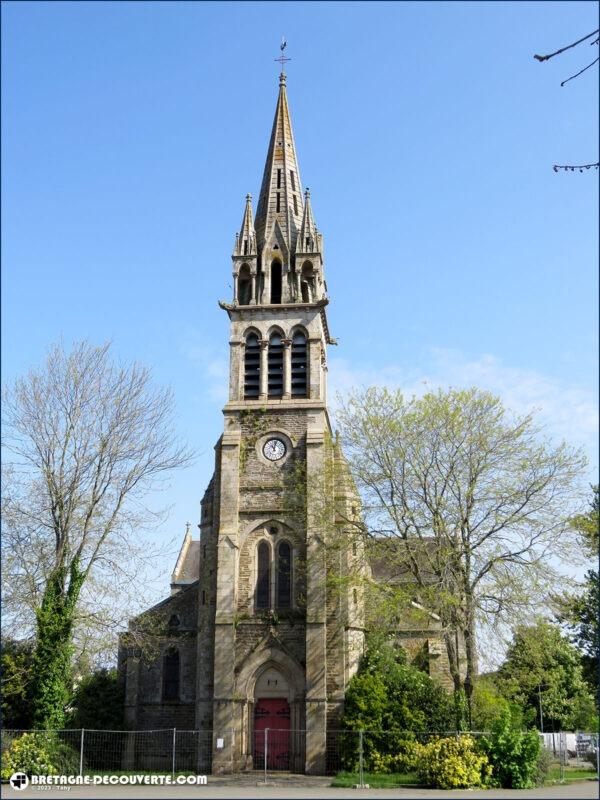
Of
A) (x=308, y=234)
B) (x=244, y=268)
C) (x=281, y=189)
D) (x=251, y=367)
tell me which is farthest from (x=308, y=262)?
(x=251, y=367)

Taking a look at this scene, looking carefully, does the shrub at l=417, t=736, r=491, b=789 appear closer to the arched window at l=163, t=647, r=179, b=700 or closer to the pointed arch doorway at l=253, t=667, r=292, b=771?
the pointed arch doorway at l=253, t=667, r=292, b=771

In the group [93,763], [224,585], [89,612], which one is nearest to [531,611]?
[224,585]

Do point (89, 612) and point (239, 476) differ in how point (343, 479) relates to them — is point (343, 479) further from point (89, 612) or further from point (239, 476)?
point (89, 612)

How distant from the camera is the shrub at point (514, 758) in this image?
21.7 meters

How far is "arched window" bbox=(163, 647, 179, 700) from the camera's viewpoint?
103 ft

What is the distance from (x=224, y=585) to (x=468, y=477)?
1007cm

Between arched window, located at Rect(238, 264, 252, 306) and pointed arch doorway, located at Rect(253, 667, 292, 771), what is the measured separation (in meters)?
15.3

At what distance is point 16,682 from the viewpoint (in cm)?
2564

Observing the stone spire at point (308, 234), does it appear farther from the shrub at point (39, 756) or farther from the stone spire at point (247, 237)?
the shrub at point (39, 756)

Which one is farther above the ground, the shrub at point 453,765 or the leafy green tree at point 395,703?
the leafy green tree at point 395,703

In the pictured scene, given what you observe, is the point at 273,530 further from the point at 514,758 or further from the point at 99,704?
the point at 514,758

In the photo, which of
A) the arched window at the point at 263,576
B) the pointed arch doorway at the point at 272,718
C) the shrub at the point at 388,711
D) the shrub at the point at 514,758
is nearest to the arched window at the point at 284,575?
the arched window at the point at 263,576

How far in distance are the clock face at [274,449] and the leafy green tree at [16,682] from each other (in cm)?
1128

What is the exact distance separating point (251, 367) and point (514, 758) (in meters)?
18.2
